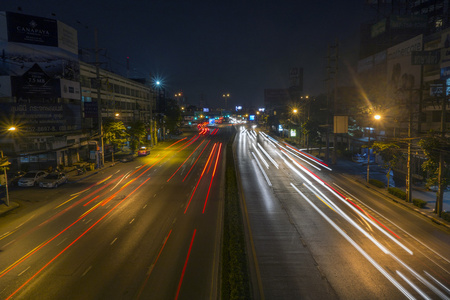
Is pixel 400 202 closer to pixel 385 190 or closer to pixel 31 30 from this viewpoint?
pixel 385 190

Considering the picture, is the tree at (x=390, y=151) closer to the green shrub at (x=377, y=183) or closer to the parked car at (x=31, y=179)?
the green shrub at (x=377, y=183)

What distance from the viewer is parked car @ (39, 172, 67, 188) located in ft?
97.9

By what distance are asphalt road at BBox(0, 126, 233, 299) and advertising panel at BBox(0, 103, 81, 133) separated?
10.9 metres

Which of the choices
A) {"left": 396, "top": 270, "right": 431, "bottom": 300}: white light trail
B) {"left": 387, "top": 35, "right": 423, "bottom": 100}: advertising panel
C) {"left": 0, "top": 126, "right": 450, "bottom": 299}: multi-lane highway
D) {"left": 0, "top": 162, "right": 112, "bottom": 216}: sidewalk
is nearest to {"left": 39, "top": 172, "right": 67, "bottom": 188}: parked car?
{"left": 0, "top": 126, "right": 450, "bottom": 299}: multi-lane highway

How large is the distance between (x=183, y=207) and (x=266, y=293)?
1221cm

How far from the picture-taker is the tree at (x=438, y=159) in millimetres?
19234

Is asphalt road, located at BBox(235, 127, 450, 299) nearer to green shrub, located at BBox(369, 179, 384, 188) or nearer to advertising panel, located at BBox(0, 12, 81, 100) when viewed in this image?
green shrub, located at BBox(369, 179, 384, 188)

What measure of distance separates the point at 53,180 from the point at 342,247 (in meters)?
27.6

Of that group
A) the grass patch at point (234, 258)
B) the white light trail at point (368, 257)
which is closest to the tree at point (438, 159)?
the white light trail at point (368, 257)

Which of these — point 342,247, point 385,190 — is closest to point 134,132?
point 385,190

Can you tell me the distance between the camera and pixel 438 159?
19.7 metres

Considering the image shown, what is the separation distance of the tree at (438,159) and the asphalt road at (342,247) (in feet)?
8.66

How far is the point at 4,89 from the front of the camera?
36156 millimetres

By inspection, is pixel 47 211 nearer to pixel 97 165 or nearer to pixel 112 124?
pixel 97 165
